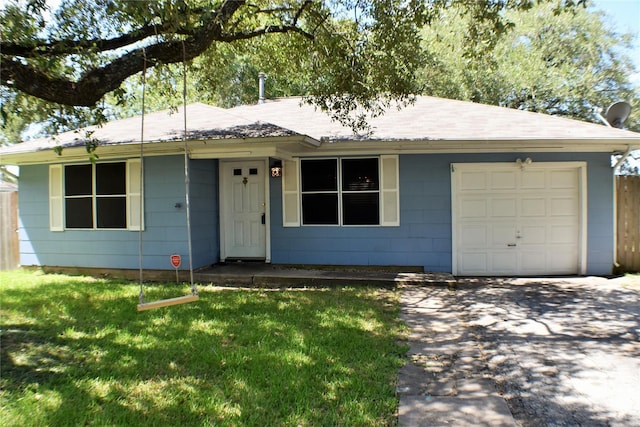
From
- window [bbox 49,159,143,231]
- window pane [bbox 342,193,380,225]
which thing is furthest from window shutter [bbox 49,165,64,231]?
window pane [bbox 342,193,380,225]

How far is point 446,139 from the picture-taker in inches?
297

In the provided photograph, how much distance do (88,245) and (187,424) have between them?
712 cm

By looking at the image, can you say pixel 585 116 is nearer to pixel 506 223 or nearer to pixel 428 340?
pixel 506 223

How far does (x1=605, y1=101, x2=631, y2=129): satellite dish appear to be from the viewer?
8.96 meters

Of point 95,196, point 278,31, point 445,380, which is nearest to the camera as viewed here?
point 445,380

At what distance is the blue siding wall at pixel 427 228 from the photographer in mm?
7922

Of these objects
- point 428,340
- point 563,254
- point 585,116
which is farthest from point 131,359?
point 585,116

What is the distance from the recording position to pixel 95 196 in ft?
28.6

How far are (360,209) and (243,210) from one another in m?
2.51

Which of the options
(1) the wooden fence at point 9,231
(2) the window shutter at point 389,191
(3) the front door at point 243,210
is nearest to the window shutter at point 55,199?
(1) the wooden fence at point 9,231

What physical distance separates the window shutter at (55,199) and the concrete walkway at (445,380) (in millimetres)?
7608

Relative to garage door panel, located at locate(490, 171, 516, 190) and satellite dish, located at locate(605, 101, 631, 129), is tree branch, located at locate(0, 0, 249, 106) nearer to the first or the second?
garage door panel, located at locate(490, 171, 516, 190)

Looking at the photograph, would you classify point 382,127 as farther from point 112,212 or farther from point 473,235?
point 112,212

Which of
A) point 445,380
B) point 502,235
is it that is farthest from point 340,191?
point 445,380
